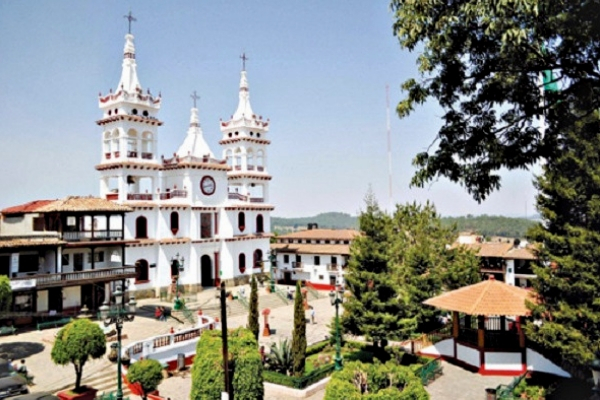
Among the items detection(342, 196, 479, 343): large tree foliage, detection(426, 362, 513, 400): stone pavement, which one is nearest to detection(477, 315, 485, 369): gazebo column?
detection(426, 362, 513, 400): stone pavement

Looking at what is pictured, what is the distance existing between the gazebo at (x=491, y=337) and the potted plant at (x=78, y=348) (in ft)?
51.9

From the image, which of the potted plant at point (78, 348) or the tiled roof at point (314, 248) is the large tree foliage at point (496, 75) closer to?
the potted plant at point (78, 348)

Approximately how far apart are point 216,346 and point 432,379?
1093 centimetres

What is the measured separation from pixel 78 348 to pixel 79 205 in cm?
1658

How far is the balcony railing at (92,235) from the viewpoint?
3238 cm

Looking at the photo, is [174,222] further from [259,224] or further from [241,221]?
[259,224]

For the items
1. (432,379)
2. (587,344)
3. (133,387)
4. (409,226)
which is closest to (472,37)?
(587,344)

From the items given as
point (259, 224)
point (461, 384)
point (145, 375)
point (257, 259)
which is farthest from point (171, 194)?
point (461, 384)

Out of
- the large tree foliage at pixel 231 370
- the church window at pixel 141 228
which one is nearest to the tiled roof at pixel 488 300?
the large tree foliage at pixel 231 370

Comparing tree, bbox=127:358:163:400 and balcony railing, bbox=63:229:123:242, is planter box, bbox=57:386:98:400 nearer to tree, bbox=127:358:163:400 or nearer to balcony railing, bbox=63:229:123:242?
tree, bbox=127:358:163:400

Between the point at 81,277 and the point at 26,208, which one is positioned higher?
the point at 26,208

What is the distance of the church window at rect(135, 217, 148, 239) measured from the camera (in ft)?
134

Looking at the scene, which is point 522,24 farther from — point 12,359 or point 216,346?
point 12,359

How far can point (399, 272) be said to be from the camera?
99.3ft
